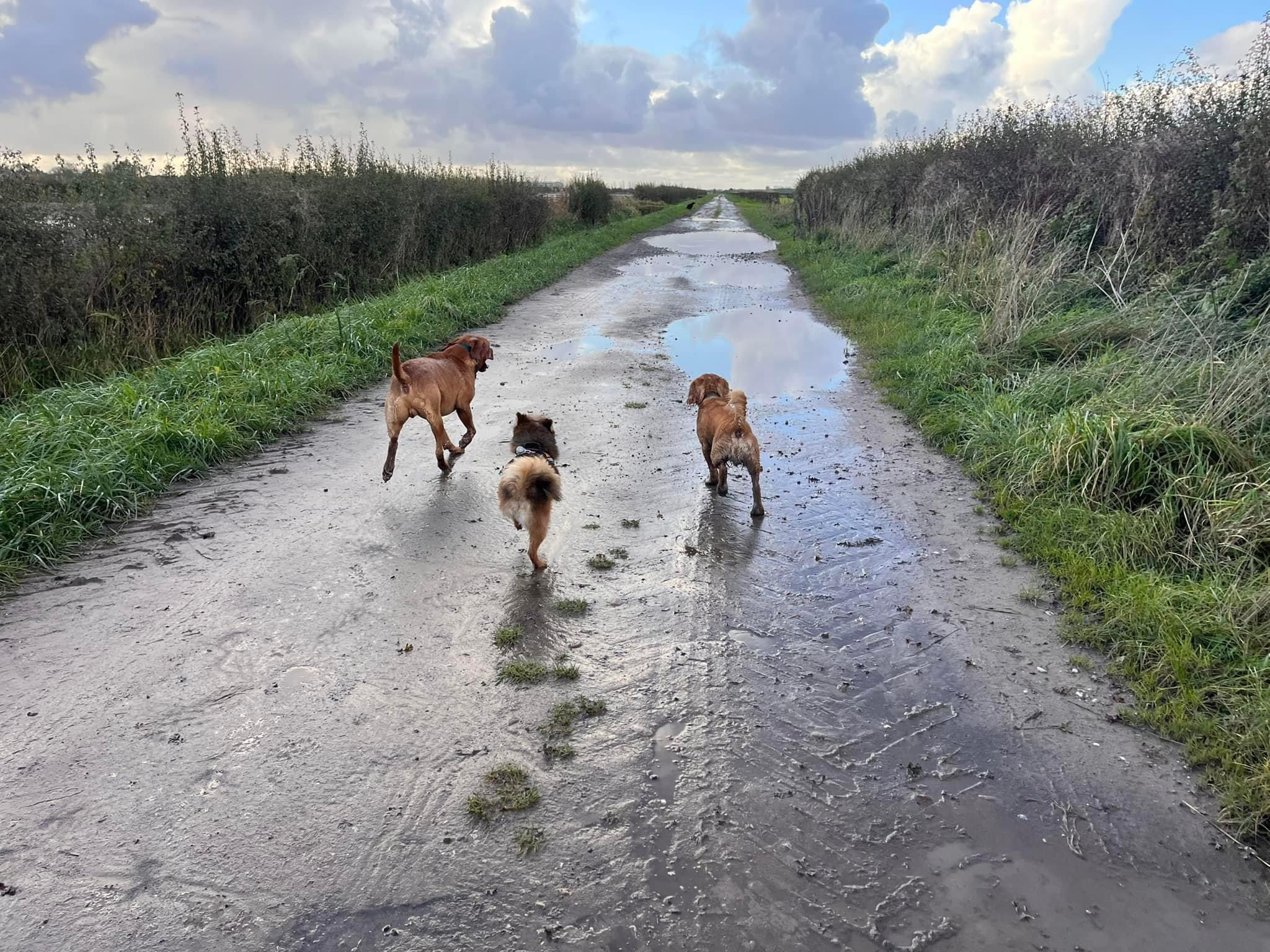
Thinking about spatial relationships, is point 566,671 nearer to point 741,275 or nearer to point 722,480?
point 722,480

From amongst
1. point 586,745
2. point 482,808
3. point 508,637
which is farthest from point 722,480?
point 482,808

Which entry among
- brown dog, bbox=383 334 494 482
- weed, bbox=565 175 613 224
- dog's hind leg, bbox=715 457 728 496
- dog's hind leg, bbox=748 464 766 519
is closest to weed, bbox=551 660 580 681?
dog's hind leg, bbox=748 464 766 519

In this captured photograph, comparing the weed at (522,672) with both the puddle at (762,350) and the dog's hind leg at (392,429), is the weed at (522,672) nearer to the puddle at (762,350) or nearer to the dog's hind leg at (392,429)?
the dog's hind leg at (392,429)

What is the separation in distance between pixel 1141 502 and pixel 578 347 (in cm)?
799

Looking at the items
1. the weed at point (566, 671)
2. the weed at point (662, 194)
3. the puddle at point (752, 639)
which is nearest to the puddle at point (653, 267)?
the puddle at point (752, 639)

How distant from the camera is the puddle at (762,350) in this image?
972 centimetres

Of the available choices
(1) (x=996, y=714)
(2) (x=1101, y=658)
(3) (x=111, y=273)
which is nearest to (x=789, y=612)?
(1) (x=996, y=714)

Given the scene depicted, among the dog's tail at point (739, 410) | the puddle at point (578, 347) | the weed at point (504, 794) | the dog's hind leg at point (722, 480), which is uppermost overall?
the dog's tail at point (739, 410)

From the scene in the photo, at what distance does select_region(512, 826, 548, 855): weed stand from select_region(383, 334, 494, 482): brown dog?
3.45 meters

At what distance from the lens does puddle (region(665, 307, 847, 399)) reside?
9719mm

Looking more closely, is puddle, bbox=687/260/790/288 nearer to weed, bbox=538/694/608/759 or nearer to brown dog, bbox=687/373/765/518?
brown dog, bbox=687/373/765/518

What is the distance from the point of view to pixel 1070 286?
32.6 ft

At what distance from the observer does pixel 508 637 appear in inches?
157

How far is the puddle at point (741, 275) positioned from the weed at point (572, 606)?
1586 cm
